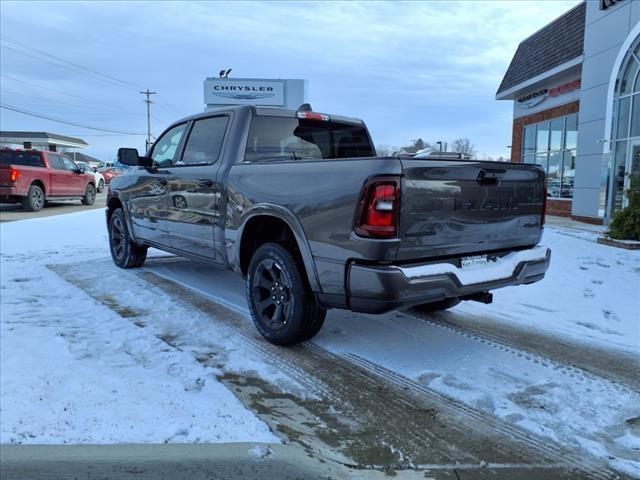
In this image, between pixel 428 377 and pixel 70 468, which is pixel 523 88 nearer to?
pixel 428 377

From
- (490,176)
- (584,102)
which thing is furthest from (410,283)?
(584,102)


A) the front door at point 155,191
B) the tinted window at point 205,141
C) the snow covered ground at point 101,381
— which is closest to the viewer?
the snow covered ground at point 101,381

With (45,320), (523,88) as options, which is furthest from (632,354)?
(523,88)

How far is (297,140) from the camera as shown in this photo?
4.79 m

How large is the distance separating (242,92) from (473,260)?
29.8 meters

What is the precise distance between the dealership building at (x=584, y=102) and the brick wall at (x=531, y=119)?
0.04 meters

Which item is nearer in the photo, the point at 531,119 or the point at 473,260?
the point at 473,260

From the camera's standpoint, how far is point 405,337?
4301mm

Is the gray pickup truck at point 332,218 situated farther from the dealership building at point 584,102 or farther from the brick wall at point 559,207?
the brick wall at point 559,207

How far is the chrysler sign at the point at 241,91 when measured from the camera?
31328mm

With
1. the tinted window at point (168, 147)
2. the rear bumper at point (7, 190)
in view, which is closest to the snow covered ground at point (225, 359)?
the tinted window at point (168, 147)

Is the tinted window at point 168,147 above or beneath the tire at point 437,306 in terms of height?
above

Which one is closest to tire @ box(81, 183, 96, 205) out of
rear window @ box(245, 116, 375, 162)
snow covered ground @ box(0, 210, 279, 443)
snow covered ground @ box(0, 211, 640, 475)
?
snow covered ground @ box(0, 211, 640, 475)

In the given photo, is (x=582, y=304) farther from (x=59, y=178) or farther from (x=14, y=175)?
(x=59, y=178)
